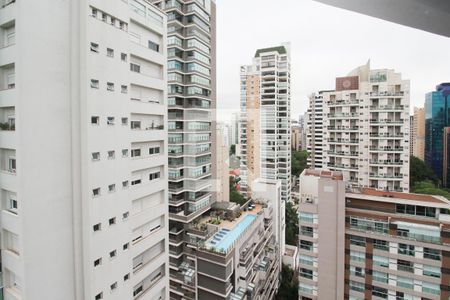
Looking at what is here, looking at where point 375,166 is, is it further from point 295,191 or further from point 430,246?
point 295,191

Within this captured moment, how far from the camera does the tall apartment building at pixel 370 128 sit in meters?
4.35

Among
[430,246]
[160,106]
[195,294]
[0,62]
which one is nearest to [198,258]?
[195,294]

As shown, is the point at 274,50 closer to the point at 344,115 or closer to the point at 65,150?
the point at 344,115

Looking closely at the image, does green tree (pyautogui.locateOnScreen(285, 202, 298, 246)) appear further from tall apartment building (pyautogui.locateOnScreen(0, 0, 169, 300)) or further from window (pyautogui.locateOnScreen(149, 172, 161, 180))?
tall apartment building (pyautogui.locateOnScreen(0, 0, 169, 300))

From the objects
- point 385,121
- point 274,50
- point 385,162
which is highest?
point 274,50

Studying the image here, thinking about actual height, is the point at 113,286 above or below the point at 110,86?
below

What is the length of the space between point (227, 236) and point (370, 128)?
11.5ft

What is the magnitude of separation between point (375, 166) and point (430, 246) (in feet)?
6.22

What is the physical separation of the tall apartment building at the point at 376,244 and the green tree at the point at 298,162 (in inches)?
171

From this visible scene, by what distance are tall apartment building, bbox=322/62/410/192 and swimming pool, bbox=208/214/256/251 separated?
2.24m

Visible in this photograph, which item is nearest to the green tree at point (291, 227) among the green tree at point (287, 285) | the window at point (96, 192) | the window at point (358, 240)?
the green tree at point (287, 285)

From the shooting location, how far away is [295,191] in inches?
376

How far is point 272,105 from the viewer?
29.9 ft

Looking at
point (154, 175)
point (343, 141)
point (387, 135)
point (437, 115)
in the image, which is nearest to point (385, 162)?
point (387, 135)
